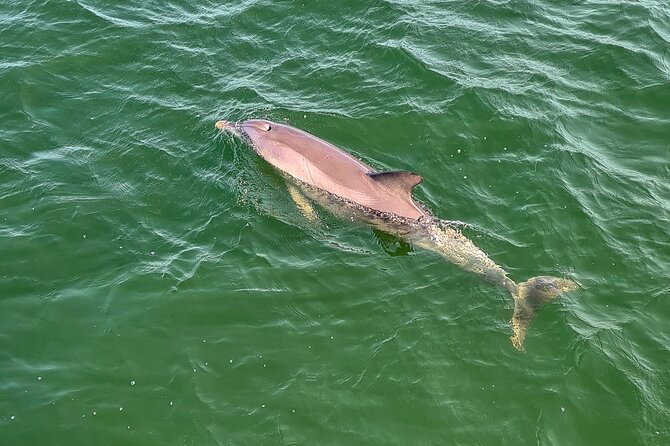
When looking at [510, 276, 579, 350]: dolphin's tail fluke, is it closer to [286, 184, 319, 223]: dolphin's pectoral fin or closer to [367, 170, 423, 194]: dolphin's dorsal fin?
[367, 170, 423, 194]: dolphin's dorsal fin

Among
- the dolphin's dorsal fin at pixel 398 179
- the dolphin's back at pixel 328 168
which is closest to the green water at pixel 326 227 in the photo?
the dolphin's back at pixel 328 168

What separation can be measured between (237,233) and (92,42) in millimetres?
7064

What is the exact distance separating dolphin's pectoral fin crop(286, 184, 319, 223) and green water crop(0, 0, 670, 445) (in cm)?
18

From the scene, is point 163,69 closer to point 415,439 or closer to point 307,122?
point 307,122

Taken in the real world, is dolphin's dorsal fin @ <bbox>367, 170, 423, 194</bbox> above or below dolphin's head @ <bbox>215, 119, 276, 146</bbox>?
above

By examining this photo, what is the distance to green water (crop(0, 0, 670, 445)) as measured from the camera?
28.9 feet

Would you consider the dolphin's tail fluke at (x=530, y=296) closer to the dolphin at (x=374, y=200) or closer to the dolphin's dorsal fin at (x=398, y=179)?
the dolphin at (x=374, y=200)

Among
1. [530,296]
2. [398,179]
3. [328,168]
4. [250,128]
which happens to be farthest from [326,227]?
[530,296]

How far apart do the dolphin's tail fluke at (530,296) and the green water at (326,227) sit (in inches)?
8.1

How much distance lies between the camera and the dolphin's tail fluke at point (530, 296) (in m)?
9.70

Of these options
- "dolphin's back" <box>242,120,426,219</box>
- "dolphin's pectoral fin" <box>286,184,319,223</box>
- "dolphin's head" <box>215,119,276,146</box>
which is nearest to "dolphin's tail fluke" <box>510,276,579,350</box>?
"dolphin's back" <box>242,120,426,219</box>

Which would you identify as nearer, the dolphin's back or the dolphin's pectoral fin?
the dolphin's back

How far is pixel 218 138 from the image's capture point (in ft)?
42.6

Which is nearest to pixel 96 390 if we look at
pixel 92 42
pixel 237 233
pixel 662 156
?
pixel 237 233
